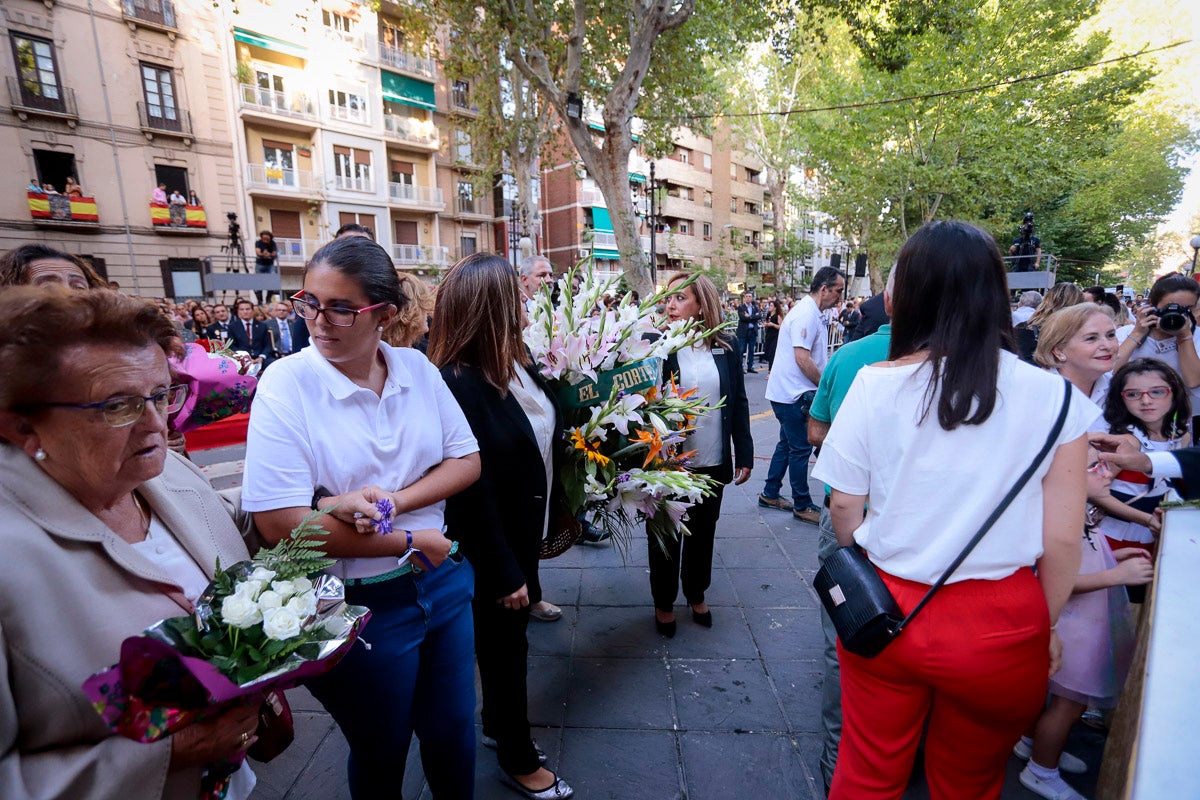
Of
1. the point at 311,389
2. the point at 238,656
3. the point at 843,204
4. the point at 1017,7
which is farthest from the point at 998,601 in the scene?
the point at 843,204

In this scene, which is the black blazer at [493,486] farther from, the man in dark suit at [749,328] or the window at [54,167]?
the window at [54,167]

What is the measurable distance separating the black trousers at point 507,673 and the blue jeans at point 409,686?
253 millimetres

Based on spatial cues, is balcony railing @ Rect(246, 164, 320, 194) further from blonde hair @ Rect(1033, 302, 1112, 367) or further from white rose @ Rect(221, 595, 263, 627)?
white rose @ Rect(221, 595, 263, 627)

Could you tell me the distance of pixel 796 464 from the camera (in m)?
4.94

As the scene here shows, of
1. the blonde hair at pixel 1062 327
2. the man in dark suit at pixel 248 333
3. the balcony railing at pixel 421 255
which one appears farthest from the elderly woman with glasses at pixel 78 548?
the balcony railing at pixel 421 255

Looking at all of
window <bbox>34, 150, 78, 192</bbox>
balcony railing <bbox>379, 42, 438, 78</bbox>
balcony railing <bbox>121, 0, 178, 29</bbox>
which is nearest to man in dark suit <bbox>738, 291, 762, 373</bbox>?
balcony railing <bbox>379, 42, 438, 78</bbox>

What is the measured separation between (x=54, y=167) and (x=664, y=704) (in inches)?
1031

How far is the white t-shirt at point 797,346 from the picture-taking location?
15.8 feet

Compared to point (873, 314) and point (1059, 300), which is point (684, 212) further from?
point (873, 314)

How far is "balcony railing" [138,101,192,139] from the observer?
65.9 feet

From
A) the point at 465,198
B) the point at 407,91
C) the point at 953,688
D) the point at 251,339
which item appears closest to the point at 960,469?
the point at 953,688

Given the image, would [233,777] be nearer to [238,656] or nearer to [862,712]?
[238,656]

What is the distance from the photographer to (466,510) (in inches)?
77.2

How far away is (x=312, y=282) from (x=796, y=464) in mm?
4238
